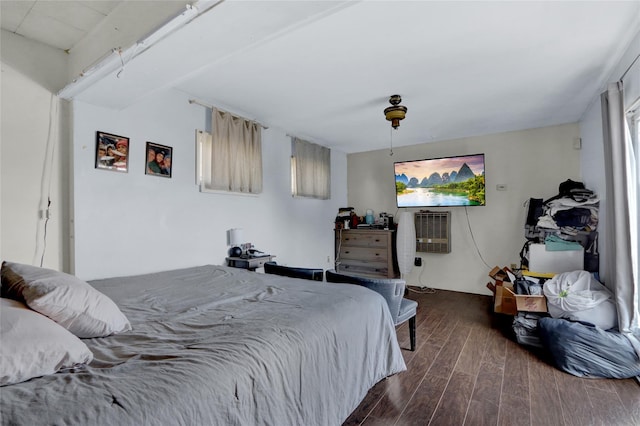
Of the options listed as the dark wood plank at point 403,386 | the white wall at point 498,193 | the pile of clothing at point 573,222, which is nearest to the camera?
the dark wood plank at point 403,386

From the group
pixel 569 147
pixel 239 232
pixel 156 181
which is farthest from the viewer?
pixel 569 147

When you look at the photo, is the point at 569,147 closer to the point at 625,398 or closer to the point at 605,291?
the point at 605,291

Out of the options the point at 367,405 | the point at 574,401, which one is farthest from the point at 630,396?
the point at 367,405

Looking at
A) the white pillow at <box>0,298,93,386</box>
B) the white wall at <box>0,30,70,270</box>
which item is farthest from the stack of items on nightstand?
the white pillow at <box>0,298,93,386</box>

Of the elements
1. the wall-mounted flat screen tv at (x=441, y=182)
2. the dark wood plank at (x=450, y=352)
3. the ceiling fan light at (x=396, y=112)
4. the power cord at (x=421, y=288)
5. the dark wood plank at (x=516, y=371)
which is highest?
the ceiling fan light at (x=396, y=112)

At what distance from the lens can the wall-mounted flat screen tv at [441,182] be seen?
14.3 ft

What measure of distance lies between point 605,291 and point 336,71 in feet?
9.87

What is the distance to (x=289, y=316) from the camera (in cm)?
152

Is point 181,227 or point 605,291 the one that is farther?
point 181,227

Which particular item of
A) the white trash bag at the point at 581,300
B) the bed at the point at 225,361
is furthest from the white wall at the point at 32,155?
the white trash bag at the point at 581,300

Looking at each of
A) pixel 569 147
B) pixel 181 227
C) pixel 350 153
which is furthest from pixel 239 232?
pixel 569 147

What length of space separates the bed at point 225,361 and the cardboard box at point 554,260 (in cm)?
238

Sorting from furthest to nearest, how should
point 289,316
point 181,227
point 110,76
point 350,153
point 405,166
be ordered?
point 350,153, point 405,166, point 181,227, point 110,76, point 289,316

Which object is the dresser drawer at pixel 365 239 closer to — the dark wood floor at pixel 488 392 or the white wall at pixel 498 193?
the white wall at pixel 498 193
